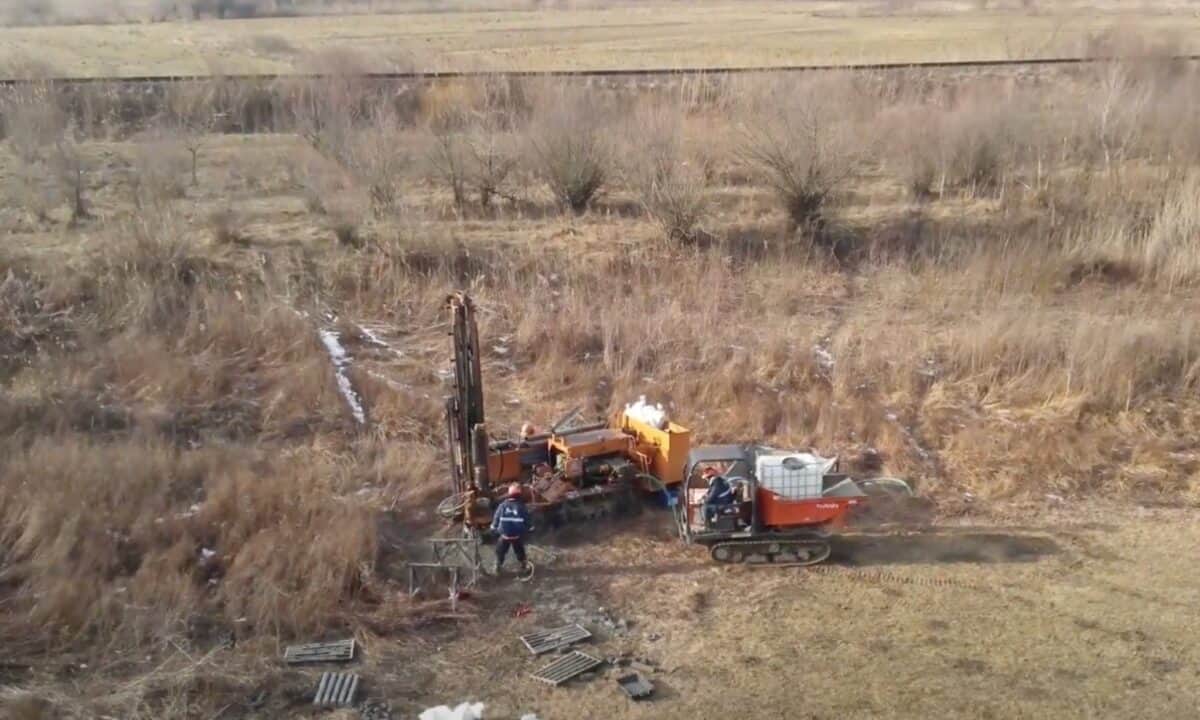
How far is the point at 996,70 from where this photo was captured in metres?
31.8

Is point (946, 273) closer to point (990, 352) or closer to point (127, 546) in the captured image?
point (990, 352)

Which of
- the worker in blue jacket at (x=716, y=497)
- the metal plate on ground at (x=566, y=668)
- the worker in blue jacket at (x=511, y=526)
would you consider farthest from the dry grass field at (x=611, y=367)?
the worker in blue jacket at (x=716, y=497)

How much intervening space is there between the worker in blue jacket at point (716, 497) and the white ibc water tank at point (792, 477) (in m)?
0.44

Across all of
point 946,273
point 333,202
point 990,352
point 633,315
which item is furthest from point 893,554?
point 333,202

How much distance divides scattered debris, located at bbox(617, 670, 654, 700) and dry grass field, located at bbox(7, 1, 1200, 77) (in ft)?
79.2

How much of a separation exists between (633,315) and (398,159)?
701 centimetres

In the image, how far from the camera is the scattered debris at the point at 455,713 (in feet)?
29.5

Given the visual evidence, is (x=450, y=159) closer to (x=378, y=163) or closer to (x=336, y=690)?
(x=378, y=163)

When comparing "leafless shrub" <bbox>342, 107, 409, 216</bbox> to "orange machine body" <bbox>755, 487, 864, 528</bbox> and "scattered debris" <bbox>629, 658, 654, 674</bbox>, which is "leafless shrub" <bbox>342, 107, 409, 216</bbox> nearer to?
"orange machine body" <bbox>755, 487, 864, 528</bbox>

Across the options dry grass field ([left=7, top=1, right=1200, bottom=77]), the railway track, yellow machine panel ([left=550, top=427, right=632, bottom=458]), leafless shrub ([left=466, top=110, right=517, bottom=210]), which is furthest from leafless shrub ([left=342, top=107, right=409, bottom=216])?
yellow machine panel ([left=550, top=427, right=632, bottom=458])

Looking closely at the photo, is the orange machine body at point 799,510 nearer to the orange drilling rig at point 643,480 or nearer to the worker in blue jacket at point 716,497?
the orange drilling rig at point 643,480

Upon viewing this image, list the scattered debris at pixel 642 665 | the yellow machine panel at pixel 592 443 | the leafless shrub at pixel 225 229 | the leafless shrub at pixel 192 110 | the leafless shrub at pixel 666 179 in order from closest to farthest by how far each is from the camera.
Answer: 1. the scattered debris at pixel 642 665
2. the yellow machine panel at pixel 592 443
3. the leafless shrub at pixel 225 229
4. the leafless shrub at pixel 666 179
5. the leafless shrub at pixel 192 110

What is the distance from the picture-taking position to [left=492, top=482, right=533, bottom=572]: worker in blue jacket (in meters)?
11.2

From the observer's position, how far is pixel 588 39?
4712 cm
